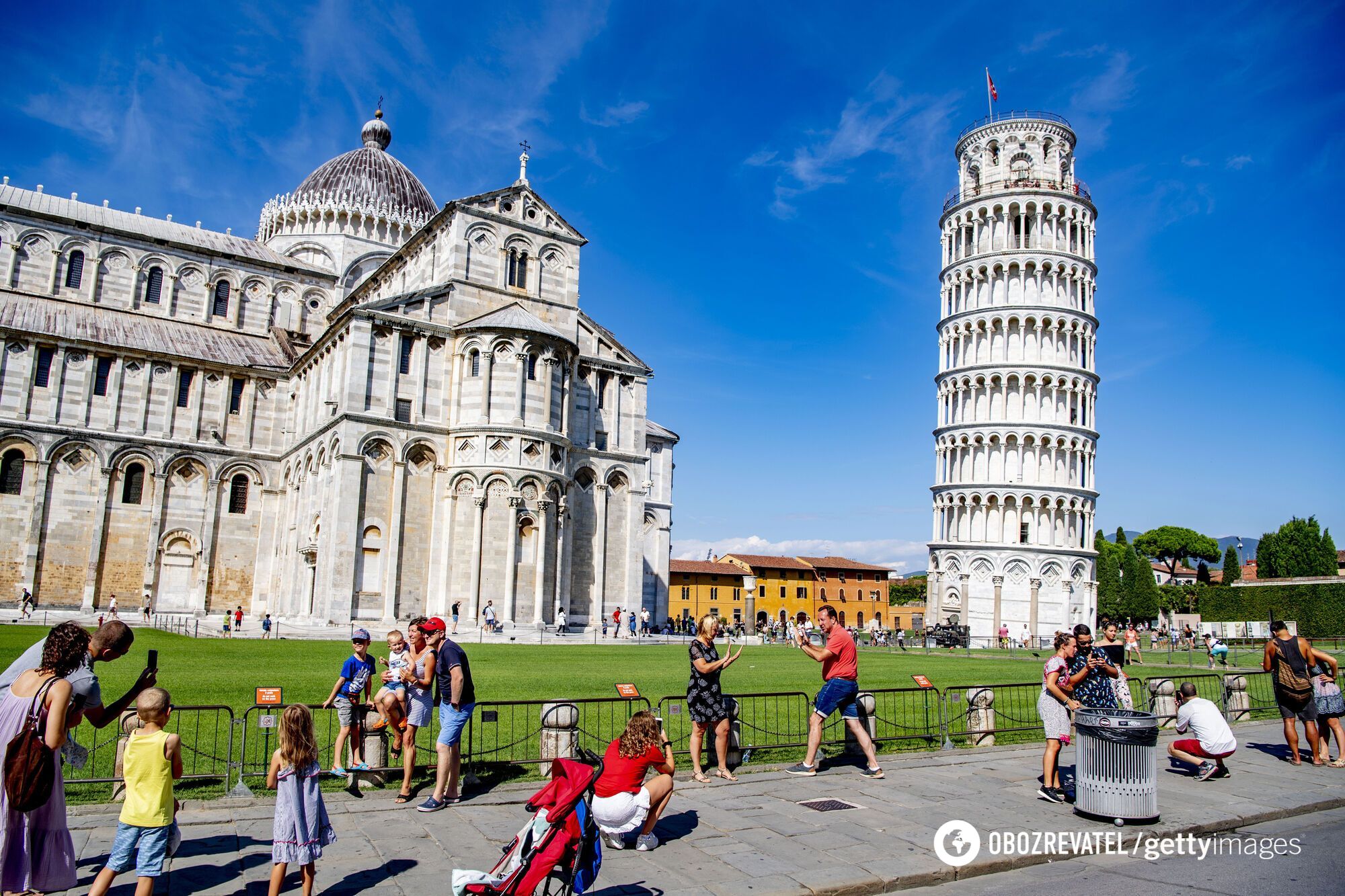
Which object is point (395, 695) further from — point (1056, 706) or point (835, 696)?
point (1056, 706)

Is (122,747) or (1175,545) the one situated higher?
(1175,545)

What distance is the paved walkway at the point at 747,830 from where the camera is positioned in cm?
705

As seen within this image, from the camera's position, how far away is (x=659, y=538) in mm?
52312

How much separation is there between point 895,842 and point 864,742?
2499 millimetres

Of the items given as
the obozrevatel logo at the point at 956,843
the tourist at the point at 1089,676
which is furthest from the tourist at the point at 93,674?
the tourist at the point at 1089,676

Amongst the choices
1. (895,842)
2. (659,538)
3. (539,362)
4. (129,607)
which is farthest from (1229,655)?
(129,607)

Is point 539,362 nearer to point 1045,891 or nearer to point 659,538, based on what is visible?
point 659,538

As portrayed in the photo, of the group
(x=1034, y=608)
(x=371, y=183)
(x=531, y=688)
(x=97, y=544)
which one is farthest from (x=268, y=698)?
(x=1034, y=608)

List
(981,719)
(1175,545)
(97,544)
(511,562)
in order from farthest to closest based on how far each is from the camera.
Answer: (1175,545), (97,544), (511,562), (981,719)

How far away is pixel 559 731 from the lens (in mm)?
10172

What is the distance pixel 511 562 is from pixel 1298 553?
6634cm

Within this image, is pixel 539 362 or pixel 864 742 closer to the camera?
pixel 864 742

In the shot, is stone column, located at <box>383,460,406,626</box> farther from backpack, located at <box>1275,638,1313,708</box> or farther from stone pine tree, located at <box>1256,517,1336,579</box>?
stone pine tree, located at <box>1256,517,1336,579</box>

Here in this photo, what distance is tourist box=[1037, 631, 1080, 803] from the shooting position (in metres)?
10.0
